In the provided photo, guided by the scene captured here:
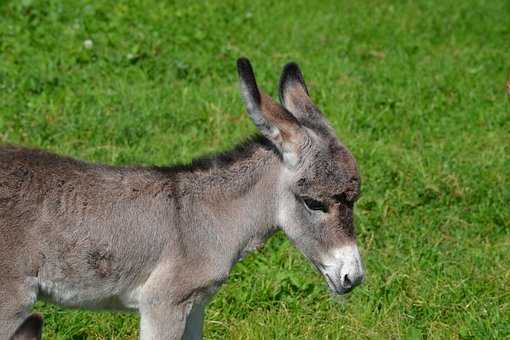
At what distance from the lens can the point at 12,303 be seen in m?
4.47

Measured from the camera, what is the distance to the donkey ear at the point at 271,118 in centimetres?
478

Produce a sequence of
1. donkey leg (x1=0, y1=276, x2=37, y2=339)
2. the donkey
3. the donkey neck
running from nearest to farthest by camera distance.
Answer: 1. donkey leg (x1=0, y1=276, x2=37, y2=339)
2. the donkey
3. the donkey neck

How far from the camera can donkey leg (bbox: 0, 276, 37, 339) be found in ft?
14.6

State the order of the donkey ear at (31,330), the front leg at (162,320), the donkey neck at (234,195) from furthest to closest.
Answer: the donkey neck at (234,195) → the front leg at (162,320) → the donkey ear at (31,330)

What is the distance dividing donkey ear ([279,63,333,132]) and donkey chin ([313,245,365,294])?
0.70 metres

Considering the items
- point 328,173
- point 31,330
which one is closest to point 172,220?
point 328,173

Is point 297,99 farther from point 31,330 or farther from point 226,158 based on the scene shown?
point 31,330

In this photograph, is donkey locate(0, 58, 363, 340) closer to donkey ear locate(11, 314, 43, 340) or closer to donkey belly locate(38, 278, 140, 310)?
donkey belly locate(38, 278, 140, 310)

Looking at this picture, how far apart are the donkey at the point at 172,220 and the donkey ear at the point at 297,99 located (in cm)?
2

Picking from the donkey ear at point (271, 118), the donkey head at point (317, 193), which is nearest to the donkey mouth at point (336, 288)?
the donkey head at point (317, 193)

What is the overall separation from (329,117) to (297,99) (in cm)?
391

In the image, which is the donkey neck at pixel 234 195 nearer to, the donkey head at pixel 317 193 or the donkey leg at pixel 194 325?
the donkey head at pixel 317 193

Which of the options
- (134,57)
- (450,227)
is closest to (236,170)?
(450,227)

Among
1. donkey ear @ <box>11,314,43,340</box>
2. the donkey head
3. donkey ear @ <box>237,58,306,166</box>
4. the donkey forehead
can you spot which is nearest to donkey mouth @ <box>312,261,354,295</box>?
the donkey head
